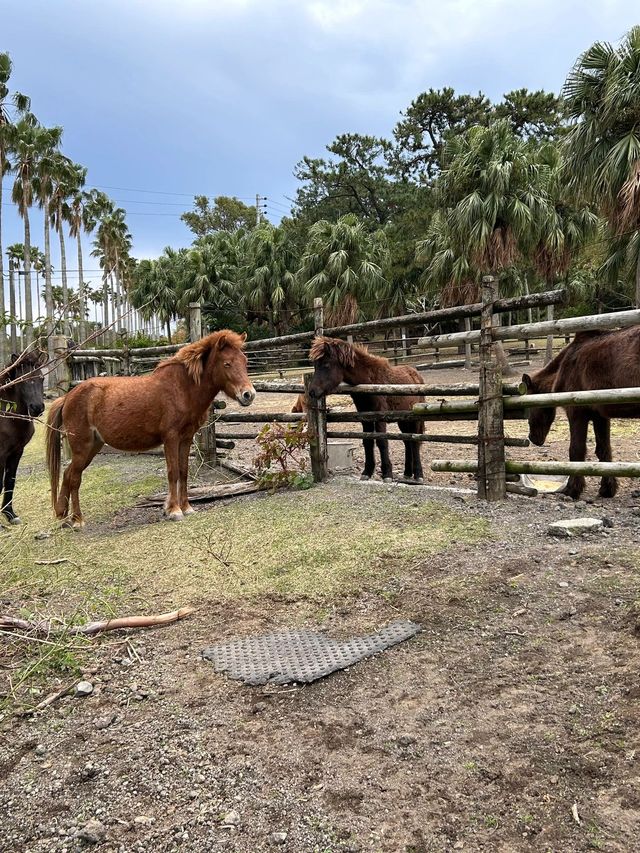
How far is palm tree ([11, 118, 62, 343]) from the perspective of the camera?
98.1 ft

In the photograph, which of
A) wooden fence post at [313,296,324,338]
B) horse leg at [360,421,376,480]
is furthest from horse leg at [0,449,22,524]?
horse leg at [360,421,376,480]

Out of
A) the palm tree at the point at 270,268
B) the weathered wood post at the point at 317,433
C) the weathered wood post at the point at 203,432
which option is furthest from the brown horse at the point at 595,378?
the palm tree at the point at 270,268

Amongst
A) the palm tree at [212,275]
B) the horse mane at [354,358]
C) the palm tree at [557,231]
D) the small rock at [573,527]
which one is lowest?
the small rock at [573,527]

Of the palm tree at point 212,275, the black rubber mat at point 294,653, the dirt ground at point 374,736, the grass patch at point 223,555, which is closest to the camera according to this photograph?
the dirt ground at point 374,736

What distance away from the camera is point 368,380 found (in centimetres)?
645

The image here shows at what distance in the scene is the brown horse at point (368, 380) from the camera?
6184mm

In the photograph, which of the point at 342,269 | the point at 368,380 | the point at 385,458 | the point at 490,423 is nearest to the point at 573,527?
the point at 490,423

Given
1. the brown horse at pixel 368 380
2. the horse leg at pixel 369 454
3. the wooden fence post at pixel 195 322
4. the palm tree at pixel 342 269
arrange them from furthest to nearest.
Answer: the palm tree at pixel 342 269, the wooden fence post at pixel 195 322, the horse leg at pixel 369 454, the brown horse at pixel 368 380

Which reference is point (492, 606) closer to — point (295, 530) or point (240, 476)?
point (295, 530)

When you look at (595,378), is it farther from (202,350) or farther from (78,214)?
(78,214)

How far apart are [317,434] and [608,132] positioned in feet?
42.7

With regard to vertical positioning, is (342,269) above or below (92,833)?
above

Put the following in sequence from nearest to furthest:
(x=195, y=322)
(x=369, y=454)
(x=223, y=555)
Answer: (x=223, y=555), (x=369, y=454), (x=195, y=322)

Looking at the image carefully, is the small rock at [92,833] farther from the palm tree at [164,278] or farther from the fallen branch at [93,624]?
the palm tree at [164,278]
